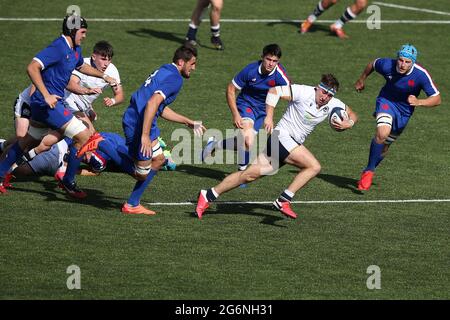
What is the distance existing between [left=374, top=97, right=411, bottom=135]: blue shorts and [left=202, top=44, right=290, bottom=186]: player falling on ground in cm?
175

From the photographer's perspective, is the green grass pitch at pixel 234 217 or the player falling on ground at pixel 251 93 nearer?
the green grass pitch at pixel 234 217

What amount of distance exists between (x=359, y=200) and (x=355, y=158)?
104 inches

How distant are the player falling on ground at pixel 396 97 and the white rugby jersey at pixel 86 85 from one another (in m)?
4.42

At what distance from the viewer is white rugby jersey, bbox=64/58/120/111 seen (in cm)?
1780

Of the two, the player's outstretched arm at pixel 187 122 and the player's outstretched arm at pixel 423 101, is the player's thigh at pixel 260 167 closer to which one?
the player's outstretched arm at pixel 187 122

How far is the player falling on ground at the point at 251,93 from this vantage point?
17578mm

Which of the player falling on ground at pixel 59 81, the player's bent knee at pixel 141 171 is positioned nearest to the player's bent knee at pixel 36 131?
the player falling on ground at pixel 59 81

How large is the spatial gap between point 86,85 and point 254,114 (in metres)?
2.86

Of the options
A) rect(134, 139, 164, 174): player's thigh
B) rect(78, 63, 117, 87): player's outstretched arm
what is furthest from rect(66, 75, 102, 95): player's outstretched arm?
rect(134, 139, 164, 174): player's thigh

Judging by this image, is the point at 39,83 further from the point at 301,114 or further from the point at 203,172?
the point at 203,172

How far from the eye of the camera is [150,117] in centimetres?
1470

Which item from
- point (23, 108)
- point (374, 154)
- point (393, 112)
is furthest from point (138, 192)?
point (393, 112)

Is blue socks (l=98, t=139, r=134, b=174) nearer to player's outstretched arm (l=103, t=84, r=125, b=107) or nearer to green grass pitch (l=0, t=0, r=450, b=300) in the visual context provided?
green grass pitch (l=0, t=0, r=450, b=300)
